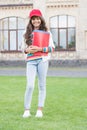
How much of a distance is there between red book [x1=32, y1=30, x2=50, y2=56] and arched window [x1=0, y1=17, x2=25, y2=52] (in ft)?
92.9

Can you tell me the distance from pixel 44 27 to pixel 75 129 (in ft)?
7.15

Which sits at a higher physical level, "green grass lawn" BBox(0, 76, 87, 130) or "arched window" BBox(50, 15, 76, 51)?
"arched window" BBox(50, 15, 76, 51)

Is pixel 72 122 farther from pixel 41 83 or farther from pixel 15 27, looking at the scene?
pixel 15 27

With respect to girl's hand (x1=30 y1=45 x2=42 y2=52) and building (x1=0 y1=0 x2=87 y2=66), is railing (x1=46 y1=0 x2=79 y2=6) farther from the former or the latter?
girl's hand (x1=30 y1=45 x2=42 y2=52)

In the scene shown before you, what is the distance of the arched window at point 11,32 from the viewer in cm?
3678

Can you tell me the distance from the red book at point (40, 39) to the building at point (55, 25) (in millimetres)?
26579

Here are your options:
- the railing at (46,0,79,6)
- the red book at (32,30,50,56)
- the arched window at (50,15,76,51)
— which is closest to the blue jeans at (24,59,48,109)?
the red book at (32,30,50,56)

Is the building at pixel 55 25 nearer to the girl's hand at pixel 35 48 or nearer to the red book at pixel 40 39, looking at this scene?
the red book at pixel 40 39

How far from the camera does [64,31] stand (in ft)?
118

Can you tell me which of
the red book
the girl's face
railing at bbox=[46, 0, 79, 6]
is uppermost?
railing at bbox=[46, 0, 79, 6]

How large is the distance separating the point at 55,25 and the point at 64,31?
901 mm

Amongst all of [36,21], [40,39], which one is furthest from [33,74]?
[36,21]

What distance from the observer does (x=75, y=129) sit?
23.7 feet

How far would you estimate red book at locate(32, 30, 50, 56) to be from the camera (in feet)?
27.2
